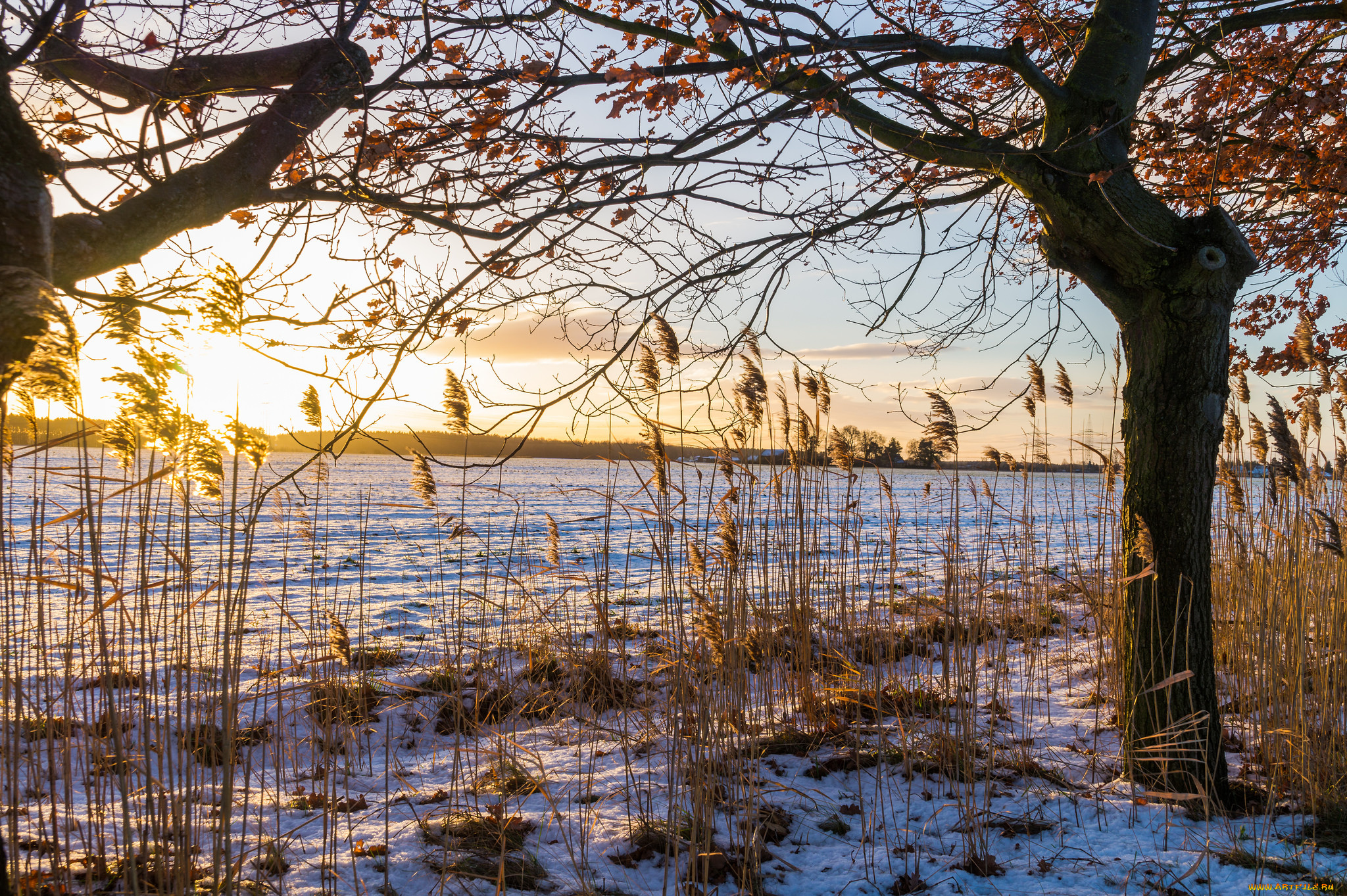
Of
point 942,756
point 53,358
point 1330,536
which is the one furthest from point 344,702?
point 1330,536

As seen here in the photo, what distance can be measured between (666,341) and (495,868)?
6.75ft

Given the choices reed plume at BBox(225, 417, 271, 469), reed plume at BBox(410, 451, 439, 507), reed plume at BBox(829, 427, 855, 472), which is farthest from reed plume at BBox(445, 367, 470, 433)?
reed plume at BBox(829, 427, 855, 472)

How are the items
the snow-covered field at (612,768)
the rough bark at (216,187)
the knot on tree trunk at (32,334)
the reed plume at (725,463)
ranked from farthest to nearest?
the reed plume at (725,463)
the snow-covered field at (612,768)
the rough bark at (216,187)
the knot on tree trunk at (32,334)

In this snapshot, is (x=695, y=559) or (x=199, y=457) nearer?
(x=199, y=457)

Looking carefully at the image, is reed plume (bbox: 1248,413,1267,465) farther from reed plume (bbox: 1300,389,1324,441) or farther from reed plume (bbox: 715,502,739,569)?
reed plume (bbox: 715,502,739,569)

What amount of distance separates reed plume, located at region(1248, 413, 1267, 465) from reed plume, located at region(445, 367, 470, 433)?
17.3 ft

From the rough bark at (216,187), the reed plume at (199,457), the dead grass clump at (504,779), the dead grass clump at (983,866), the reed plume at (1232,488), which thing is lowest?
the dead grass clump at (983,866)

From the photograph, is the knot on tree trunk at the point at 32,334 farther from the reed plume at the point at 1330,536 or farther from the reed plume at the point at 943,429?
the reed plume at the point at 1330,536

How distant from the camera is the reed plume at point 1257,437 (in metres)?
5.05

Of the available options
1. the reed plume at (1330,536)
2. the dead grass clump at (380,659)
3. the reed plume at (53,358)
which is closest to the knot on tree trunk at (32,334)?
the reed plume at (53,358)

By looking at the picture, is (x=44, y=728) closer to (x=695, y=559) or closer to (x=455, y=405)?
(x=455, y=405)

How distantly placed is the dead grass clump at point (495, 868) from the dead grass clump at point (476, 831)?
0.04 metres

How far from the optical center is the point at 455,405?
3000 millimetres

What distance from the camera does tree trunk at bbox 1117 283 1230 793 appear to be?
293cm
